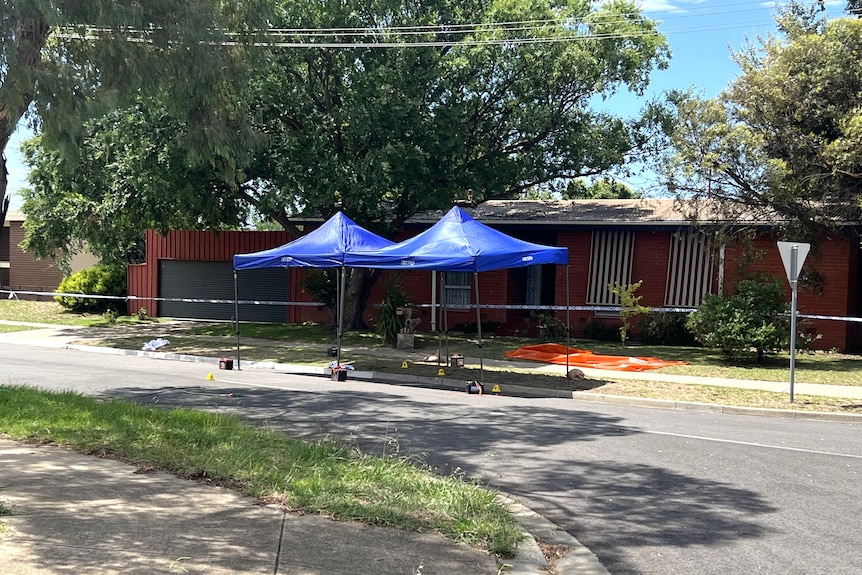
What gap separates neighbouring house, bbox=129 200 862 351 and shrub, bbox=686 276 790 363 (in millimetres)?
1955

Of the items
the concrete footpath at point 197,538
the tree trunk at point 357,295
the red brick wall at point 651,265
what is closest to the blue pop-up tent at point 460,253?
the tree trunk at point 357,295

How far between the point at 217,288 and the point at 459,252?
16239 mm

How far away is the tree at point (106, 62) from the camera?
8.60 metres

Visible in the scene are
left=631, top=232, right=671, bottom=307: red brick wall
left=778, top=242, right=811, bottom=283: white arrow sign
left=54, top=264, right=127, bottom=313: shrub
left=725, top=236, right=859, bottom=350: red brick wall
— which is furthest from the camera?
left=54, top=264, right=127, bottom=313: shrub

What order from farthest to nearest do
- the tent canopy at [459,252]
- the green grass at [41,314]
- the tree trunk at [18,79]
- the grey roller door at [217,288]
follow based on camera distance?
the grey roller door at [217,288] → the green grass at [41,314] → the tent canopy at [459,252] → the tree trunk at [18,79]

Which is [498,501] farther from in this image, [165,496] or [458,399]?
[458,399]

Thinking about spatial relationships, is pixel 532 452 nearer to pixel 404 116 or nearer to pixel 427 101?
pixel 404 116

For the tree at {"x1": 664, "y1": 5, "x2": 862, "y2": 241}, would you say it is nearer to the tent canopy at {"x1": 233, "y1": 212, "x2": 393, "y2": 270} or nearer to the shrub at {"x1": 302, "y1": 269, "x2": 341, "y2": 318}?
the tent canopy at {"x1": 233, "y1": 212, "x2": 393, "y2": 270}

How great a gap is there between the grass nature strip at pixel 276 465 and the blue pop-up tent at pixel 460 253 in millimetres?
6482

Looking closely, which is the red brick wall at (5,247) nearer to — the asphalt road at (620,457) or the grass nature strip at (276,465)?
the asphalt road at (620,457)

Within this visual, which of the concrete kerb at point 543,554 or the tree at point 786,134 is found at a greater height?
the tree at point 786,134

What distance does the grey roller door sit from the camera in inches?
1116

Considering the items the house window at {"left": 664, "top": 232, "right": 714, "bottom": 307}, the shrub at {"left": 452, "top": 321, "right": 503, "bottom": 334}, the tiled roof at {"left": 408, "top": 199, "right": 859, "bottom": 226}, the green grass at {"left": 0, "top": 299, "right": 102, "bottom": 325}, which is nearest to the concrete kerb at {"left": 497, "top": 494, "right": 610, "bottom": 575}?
the tiled roof at {"left": 408, "top": 199, "right": 859, "bottom": 226}

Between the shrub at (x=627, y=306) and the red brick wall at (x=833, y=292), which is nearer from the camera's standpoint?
the red brick wall at (x=833, y=292)
